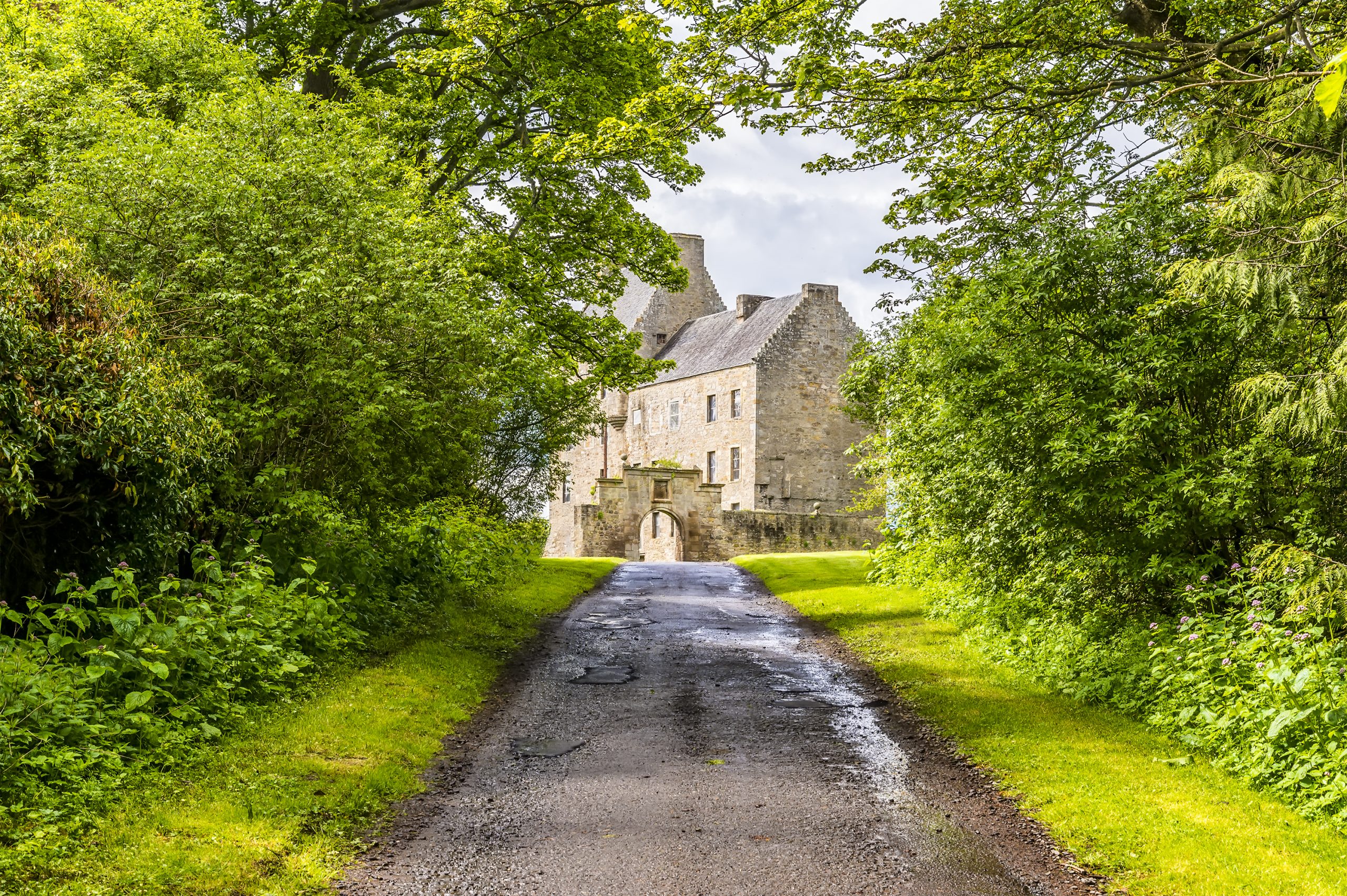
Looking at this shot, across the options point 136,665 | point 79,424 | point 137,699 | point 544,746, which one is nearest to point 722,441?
point 544,746

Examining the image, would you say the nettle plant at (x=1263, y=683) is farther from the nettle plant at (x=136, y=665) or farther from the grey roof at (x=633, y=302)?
the grey roof at (x=633, y=302)

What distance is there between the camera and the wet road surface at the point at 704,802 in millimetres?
6879

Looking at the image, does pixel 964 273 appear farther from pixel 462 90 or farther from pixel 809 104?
pixel 462 90

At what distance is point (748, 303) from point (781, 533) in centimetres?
1414

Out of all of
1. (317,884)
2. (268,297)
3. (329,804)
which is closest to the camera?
(317,884)

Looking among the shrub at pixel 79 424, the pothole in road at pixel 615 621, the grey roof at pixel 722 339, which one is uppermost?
the grey roof at pixel 722 339

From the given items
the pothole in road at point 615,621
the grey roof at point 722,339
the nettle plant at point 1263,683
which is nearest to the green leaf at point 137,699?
the nettle plant at point 1263,683

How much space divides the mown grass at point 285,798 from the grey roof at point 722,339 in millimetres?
39140

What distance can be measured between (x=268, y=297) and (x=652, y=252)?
1281cm

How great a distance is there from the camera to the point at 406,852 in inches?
288

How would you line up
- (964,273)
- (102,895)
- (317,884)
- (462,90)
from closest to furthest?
(102,895) → (317,884) → (964,273) → (462,90)

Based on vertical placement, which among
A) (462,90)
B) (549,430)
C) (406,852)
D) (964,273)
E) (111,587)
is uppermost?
(462,90)

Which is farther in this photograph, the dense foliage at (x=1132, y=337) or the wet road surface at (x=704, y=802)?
the dense foliage at (x=1132, y=337)

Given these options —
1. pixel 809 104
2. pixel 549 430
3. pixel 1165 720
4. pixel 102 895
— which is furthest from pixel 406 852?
pixel 549 430
